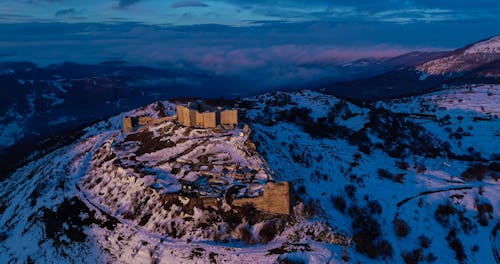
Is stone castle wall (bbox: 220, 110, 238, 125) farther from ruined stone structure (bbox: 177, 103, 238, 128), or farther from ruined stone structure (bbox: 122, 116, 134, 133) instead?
ruined stone structure (bbox: 122, 116, 134, 133)

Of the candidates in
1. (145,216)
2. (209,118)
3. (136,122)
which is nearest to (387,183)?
(209,118)

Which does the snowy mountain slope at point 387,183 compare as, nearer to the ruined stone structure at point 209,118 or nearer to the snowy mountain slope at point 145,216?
the ruined stone structure at point 209,118

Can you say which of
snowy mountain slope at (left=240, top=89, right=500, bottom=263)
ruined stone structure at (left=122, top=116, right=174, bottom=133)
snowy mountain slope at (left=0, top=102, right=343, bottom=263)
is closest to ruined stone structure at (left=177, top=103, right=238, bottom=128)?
snowy mountain slope at (left=0, top=102, right=343, bottom=263)

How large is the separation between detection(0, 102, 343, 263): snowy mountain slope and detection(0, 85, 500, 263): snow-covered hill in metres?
0.11

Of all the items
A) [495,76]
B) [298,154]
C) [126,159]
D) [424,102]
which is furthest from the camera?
[495,76]

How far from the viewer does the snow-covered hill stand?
27.1 m

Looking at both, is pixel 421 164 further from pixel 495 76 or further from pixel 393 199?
pixel 495 76

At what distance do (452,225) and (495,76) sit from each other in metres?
181

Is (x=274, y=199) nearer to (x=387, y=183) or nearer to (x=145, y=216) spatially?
(x=145, y=216)

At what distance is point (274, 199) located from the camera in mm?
28281

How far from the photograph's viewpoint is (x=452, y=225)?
3350 cm

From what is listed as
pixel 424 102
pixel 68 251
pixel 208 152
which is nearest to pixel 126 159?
pixel 208 152

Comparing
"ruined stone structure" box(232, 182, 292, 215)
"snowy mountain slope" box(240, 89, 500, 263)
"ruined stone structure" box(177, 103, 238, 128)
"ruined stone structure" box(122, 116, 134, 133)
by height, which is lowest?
"snowy mountain slope" box(240, 89, 500, 263)

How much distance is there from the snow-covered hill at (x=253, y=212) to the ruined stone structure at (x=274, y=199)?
2.76 feet
